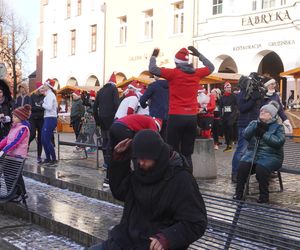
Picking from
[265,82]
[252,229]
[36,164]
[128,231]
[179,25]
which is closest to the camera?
[128,231]

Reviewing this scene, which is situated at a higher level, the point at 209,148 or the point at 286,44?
the point at 286,44

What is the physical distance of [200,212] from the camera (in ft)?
10.9

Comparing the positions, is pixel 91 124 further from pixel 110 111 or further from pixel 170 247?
pixel 170 247

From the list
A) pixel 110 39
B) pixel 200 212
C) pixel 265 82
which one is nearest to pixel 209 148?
pixel 265 82

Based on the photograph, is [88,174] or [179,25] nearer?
[88,174]

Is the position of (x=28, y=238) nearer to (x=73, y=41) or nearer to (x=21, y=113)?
(x=21, y=113)

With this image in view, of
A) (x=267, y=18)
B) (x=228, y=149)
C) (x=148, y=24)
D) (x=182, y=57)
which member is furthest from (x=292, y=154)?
(x=148, y=24)

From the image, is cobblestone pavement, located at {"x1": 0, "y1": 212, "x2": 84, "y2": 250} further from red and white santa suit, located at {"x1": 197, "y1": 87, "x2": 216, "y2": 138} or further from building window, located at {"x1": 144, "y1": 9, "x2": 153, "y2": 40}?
building window, located at {"x1": 144, "y1": 9, "x2": 153, "y2": 40}

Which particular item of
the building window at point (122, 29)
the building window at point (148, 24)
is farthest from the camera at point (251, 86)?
the building window at point (122, 29)

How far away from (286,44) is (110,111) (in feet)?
48.9

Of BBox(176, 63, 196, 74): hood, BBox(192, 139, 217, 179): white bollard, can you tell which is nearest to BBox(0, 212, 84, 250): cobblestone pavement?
BBox(176, 63, 196, 74): hood

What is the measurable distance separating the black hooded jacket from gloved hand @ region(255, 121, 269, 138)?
3.69 m

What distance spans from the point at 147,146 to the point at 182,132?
3988mm

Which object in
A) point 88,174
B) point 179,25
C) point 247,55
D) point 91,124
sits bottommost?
point 88,174
